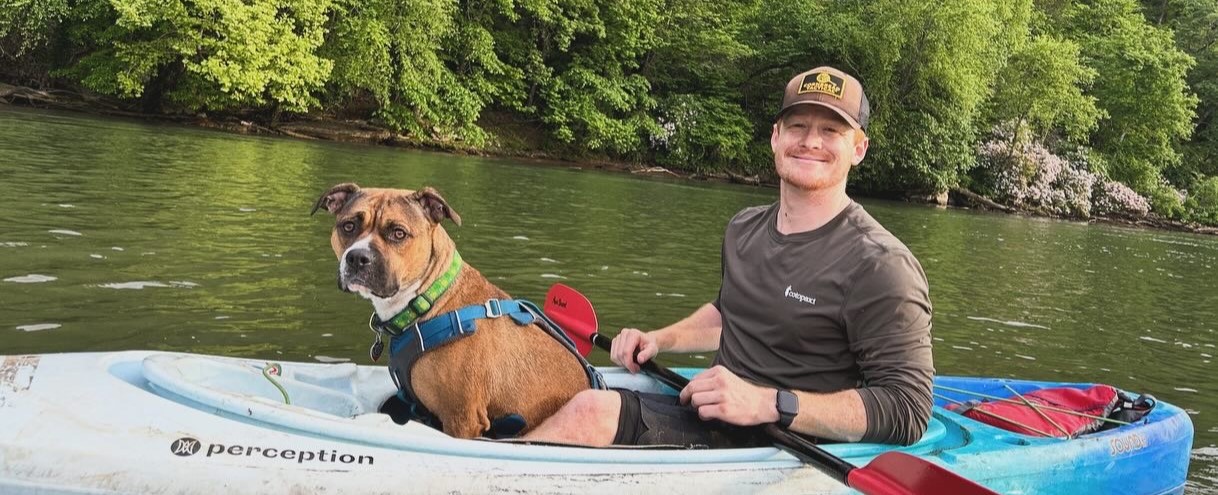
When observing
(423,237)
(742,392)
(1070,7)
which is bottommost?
(742,392)

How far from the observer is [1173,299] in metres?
13.6

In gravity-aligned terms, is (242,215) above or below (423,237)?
below

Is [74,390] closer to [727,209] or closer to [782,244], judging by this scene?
[782,244]

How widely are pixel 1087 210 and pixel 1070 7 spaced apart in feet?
52.3

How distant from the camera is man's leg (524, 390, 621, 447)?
3.22m

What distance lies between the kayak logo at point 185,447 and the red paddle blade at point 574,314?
2.36 m

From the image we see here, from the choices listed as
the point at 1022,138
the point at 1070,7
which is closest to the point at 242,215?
the point at 1022,138

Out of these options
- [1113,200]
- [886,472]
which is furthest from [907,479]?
[1113,200]

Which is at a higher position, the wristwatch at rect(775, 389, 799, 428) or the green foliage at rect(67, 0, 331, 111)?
the green foliage at rect(67, 0, 331, 111)

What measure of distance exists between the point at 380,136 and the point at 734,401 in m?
27.6

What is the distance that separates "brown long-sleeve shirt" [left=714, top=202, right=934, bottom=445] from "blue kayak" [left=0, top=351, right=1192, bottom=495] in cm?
29

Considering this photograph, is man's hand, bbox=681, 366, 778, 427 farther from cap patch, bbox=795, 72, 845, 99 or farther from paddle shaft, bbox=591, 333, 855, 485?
cap patch, bbox=795, 72, 845, 99

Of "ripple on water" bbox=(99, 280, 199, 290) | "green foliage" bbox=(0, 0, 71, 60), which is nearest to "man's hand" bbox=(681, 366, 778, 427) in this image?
"ripple on water" bbox=(99, 280, 199, 290)

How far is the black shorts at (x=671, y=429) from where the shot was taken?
10.9ft
